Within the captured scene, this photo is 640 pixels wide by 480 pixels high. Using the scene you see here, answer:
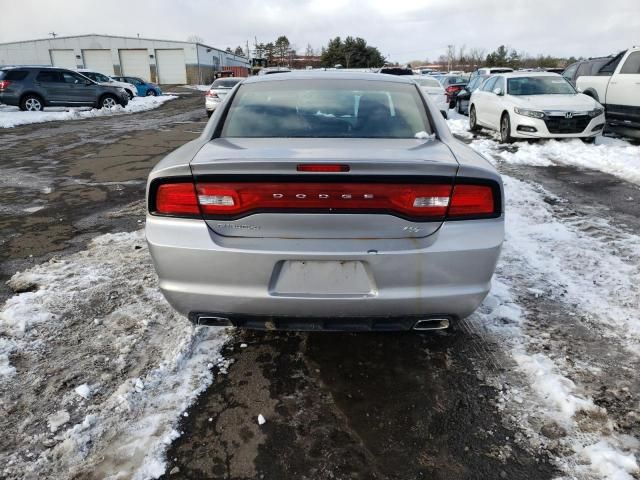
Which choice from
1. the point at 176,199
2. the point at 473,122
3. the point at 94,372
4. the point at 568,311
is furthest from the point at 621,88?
the point at 94,372

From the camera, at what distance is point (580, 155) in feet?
30.3

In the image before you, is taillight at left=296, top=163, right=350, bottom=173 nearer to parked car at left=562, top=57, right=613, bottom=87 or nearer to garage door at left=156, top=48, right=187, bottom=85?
parked car at left=562, top=57, right=613, bottom=87

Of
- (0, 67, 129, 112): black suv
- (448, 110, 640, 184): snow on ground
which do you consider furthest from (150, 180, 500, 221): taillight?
(0, 67, 129, 112): black suv

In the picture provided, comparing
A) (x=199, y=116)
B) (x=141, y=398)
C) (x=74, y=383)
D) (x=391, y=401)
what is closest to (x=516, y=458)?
(x=391, y=401)

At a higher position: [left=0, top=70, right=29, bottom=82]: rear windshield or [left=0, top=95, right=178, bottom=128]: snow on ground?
[left=0, top=70, right=29, bottom=82]: rear windshield

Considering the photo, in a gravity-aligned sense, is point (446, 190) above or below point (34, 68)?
below

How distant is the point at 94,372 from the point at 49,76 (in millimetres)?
20206

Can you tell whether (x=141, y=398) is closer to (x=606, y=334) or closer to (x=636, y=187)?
(x=606, y=334)

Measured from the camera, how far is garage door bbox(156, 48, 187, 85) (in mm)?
52156

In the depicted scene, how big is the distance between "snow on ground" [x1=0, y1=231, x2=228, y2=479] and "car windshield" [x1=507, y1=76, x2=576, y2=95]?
1048 cm

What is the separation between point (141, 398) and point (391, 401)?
133 centimetres

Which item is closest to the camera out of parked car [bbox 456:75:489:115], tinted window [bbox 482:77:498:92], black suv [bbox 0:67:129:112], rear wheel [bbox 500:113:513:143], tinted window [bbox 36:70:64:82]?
rear wheel [bbox 500:113:513:143]

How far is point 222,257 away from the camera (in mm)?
2266

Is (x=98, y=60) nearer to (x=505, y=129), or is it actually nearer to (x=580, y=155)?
(x=505, y=129)
